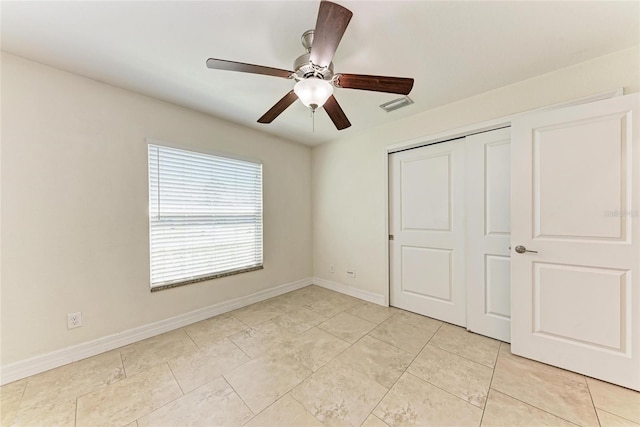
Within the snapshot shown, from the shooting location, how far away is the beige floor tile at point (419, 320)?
2.48 meters

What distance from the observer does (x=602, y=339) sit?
5.43 ft

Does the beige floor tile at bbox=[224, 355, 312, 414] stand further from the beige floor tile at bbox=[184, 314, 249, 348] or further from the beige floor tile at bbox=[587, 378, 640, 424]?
the beige floor tile at bbox=[587, 378, 640, 424]

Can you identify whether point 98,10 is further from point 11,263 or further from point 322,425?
point 322,425

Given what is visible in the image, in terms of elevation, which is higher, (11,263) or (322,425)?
(11,263)

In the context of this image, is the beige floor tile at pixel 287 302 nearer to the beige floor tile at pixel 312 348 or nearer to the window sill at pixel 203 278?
the window sill at pixel 203 278

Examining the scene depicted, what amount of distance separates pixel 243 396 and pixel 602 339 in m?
2.57

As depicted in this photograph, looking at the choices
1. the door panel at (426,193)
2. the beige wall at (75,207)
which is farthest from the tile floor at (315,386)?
the door panel at (426,193)

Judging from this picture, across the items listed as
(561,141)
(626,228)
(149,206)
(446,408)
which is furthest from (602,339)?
(149,206)

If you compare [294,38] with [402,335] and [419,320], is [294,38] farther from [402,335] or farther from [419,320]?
[419,320]

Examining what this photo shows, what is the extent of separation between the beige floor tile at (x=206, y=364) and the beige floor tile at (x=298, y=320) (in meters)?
0.57

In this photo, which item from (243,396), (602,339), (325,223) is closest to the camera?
(243,396)

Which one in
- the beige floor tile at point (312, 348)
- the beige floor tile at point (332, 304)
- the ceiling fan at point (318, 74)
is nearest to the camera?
the ceiling fan at point (318, 74)

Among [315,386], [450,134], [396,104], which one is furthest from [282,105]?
[315,386]

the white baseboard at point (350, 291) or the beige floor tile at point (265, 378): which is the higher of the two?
the white baseboard at point (350, 291)
